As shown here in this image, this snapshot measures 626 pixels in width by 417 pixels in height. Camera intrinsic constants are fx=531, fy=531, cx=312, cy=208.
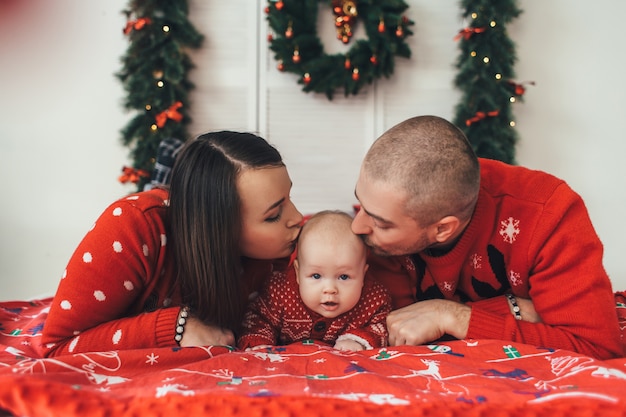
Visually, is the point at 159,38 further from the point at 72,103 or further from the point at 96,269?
the point at 96,269

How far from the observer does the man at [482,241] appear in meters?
1.42

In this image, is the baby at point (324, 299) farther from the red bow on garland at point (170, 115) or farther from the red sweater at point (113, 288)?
the red bow on garland at point (170, 115)

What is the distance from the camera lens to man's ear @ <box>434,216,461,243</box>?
1.50m

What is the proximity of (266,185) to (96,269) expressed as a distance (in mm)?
498

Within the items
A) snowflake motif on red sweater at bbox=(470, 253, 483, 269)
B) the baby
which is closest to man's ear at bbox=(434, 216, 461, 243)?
snowflake motif on red sweater at bbox=(470, 253, 483, 269)

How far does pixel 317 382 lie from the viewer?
112 centimetres

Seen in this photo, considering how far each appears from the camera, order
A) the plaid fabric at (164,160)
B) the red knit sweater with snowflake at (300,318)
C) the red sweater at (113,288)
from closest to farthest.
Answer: the red sweater at (113,288)
the red knit sweater with snowflake at (300,318)
the plaid fabric at (164,160)

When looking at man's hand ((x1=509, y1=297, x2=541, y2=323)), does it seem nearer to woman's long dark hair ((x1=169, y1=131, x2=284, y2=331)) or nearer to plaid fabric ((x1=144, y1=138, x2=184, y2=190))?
woman's long dark hair ((x1=169, y1=131, x2=284, y2=331))

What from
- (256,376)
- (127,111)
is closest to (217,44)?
(127,111)

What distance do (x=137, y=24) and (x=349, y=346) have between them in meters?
2.09

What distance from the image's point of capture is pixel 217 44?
2996 millimetres

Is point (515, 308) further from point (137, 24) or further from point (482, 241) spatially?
point (137, 24)

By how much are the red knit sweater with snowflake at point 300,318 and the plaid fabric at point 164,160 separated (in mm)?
1162

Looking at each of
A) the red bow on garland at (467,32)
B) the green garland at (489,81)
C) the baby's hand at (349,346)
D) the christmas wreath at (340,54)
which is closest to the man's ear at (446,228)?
the baby's hand at (349,346)
